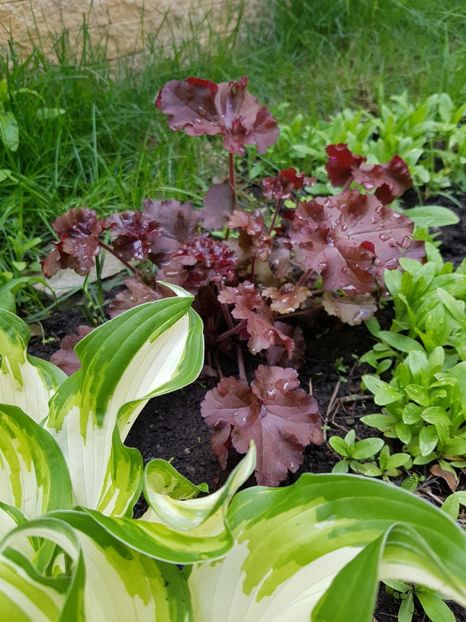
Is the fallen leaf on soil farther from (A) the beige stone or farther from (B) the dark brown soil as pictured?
(A) the beige stone

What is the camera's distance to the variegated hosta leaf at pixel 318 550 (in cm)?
67

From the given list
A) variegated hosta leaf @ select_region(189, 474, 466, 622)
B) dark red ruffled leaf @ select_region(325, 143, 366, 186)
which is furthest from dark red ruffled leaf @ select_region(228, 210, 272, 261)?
variegated hosta leaf @ select_region(189, 474, 466, 622)

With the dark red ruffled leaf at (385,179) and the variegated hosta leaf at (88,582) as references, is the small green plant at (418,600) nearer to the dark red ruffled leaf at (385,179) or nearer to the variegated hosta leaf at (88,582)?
the variegated hosta leaf at (88,582)

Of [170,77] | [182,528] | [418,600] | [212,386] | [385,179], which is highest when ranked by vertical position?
[170,77]

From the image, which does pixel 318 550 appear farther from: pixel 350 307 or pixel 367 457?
pixel 350 307

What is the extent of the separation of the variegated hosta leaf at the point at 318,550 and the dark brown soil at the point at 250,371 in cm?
33

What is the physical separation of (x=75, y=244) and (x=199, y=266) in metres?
0.28

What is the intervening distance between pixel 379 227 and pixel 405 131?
961 millimetres

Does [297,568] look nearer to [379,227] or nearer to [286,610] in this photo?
[286,610]

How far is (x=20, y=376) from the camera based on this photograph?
1.14 metres

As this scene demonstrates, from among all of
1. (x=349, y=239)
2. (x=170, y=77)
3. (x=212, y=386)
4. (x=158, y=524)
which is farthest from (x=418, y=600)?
(x=170, y=77)

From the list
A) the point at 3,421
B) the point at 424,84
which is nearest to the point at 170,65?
the point at 424,84

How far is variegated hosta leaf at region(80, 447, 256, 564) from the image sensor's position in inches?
29.1

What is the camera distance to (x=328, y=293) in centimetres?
141
